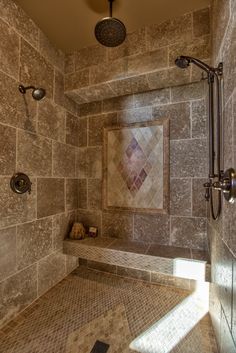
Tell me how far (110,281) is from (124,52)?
2.30 metres

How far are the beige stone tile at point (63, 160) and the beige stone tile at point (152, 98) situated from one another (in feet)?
2.96

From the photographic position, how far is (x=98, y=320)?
1352 millimetres

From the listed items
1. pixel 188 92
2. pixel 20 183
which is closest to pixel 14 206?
pixel 20 183

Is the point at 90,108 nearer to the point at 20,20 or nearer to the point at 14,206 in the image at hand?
the point at 20,20

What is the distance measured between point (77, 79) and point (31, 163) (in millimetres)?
1035

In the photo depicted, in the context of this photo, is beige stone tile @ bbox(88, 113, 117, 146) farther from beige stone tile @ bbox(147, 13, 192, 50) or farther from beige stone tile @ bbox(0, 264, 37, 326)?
beige stone tile @ bbox(0, 264, 37, 326)

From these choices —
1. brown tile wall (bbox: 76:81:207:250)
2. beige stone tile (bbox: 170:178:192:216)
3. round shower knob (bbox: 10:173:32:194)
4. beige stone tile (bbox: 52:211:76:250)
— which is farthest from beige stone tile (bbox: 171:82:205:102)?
beige stone tile (bbox: 52:211:76:250)

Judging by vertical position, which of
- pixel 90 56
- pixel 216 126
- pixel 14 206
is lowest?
pixel 14 206

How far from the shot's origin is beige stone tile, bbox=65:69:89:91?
1860mm

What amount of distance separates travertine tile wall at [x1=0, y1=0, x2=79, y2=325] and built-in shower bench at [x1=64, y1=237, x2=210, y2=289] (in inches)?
12.5

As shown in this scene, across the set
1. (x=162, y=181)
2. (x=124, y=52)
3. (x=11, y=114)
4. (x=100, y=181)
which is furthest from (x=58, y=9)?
(x=162, y=181)

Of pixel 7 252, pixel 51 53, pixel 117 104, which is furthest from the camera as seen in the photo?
pixel 117 104

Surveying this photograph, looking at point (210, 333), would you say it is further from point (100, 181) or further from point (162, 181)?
point (100, 181)

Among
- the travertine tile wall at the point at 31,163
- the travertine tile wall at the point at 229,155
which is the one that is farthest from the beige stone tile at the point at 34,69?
the travertine tile wall at the point at 229,155
